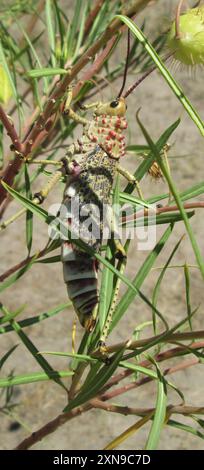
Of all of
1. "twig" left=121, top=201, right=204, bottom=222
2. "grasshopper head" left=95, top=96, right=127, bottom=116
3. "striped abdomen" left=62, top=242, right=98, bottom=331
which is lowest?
"striped abdomen" left=62, top=242, right=98, bottom=331

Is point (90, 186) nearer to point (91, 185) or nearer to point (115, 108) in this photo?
point (91, 185)

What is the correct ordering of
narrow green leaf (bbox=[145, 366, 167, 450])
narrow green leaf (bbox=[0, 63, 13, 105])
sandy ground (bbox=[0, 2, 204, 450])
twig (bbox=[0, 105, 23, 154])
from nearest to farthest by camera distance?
narrow green leaf (bbox=[145, 366, 167, 450]) < twig (bbox=[0, 105, 23, 154]) < narrow green leaf (bbox=[0, 63, 13, 105]) < sandy ground (bbox=[0, 2, 204, 450])

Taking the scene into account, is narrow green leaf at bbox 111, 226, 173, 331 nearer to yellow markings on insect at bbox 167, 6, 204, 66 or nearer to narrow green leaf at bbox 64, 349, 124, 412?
narrow green leaf at bbox 64, 349, 124, 412

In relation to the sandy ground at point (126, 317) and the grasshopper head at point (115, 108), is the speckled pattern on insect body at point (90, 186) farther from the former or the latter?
the sandy ground at point (126, 317)

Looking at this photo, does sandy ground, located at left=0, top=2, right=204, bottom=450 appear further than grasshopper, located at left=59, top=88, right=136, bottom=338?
Yes

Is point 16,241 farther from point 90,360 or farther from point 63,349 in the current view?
point 90,360

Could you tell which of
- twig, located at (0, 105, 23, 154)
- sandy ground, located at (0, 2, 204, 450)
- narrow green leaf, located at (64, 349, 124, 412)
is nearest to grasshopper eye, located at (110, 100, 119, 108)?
twig, located at (0, 105, 23, 154)

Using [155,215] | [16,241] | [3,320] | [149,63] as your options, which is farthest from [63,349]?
[155,215]
